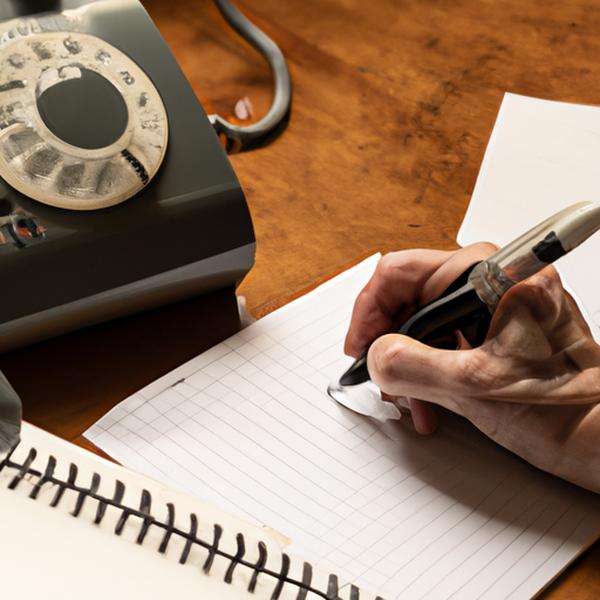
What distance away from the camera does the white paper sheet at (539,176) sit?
682mm

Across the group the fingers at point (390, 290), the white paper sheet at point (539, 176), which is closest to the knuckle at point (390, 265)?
the fingers at point (390, 290)

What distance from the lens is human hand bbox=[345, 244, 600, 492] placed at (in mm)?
521

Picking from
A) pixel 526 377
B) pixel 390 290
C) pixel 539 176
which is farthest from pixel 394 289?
pixel 539 176

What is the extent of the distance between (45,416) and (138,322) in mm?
96

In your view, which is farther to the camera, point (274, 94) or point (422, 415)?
point (274, 94)

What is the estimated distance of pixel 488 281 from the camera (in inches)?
20.5

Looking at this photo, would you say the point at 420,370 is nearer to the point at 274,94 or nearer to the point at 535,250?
the point at 535,250

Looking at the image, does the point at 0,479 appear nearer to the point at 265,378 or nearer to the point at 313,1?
the point at 265,378

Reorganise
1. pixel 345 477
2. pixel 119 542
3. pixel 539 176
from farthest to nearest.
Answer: pixel 539 176, pixel 345 477, pixel 119 542

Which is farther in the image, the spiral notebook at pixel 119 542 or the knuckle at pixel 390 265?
the knuckle at pixel 390 265

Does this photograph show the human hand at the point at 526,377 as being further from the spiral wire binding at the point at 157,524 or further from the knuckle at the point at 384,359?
the spiral wire binding at the point at 157,524

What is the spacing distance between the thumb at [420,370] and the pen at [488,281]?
0.07ft

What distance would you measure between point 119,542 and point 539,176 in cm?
48

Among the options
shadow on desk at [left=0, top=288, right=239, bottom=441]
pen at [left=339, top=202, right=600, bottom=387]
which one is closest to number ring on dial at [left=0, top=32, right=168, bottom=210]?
shadow on desk at [left=0, top=288, right=239, bottom=441]
